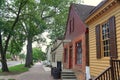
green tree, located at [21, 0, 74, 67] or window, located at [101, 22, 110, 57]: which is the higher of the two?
green tree, located at [21, 0, 74, 67]

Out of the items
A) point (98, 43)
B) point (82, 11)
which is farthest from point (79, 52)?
point (98, 43)

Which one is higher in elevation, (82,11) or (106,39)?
(82,11)

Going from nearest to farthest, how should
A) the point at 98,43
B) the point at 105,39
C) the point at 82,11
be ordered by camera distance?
the point at 105,39 → the point at 98,43 → the point at 82,11

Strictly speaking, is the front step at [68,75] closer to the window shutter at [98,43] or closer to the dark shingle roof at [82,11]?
the dark shingle roof at [82,11]

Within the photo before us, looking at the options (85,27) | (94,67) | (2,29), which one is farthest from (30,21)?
(94,67)

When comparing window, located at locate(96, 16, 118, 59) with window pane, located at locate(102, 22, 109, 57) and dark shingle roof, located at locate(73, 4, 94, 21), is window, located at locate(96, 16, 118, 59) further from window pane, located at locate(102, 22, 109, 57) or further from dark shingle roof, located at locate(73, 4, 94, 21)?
dark shingle roof, located at locate(73, 4, 94, 21)

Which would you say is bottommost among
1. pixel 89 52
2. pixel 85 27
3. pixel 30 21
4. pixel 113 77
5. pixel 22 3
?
pixel 113 77

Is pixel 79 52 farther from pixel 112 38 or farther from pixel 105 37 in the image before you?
pixel 112 38

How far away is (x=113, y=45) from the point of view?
10.1 meters

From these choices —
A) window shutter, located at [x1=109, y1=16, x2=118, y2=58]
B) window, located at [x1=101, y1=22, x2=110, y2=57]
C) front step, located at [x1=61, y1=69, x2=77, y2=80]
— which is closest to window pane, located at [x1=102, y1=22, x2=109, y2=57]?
window, located at [x1=101, y1=22, x2=110, y2=57]

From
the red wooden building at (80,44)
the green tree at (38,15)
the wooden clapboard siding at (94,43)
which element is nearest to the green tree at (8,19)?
the green tree at (38,15)

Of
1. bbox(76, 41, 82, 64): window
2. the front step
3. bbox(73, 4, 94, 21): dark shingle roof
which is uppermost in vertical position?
bbox(73, 4, 94, 21): dark shingle roof

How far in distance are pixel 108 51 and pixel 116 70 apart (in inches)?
108

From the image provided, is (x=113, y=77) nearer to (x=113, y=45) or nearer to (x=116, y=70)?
(x=116, y=70)
